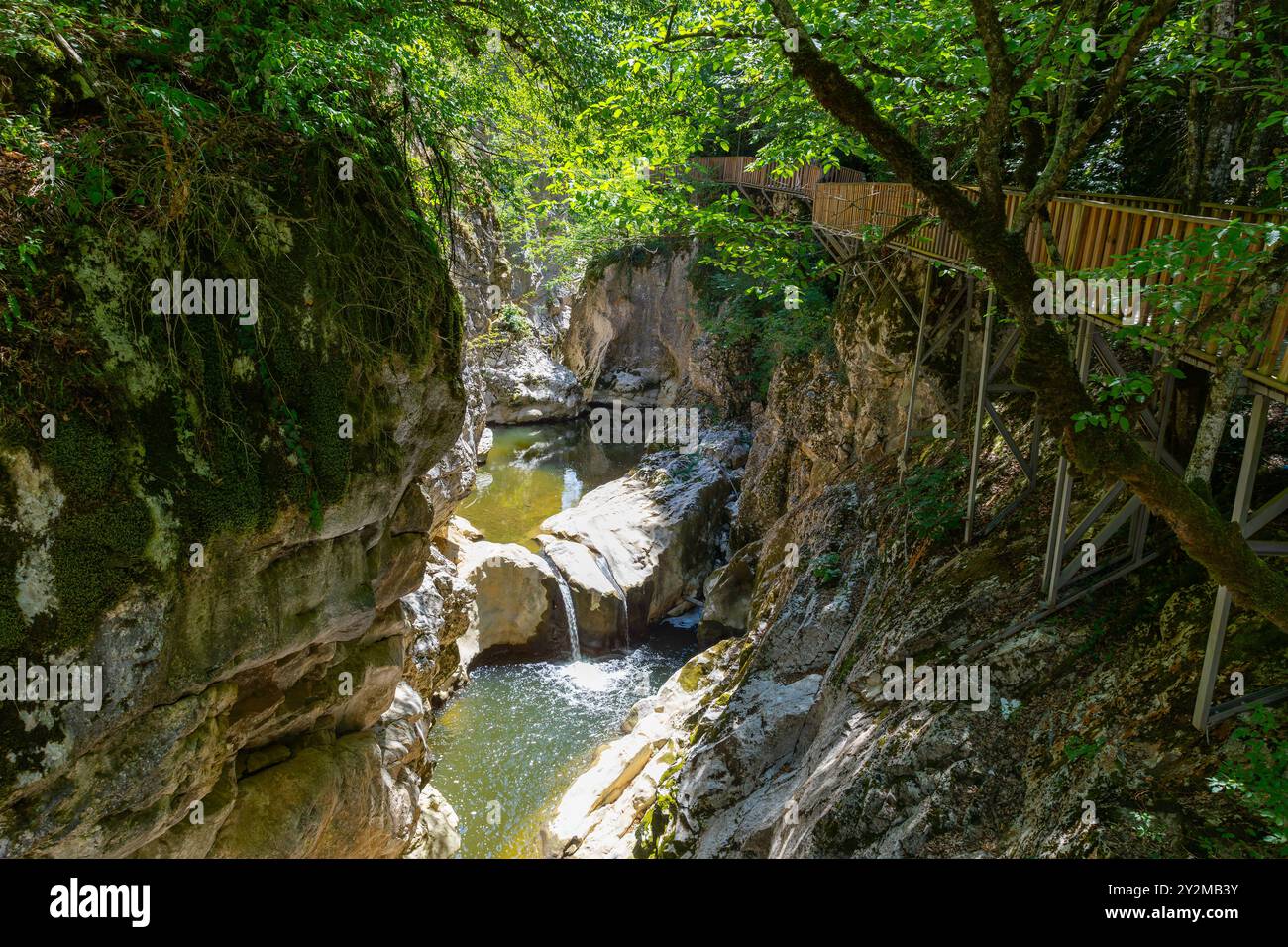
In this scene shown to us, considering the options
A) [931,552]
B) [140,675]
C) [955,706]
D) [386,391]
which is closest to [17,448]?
[140,675]

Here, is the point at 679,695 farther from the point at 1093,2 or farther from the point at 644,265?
the point at 644,265

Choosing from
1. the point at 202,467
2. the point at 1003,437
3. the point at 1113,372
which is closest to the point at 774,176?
the point at 1003,437

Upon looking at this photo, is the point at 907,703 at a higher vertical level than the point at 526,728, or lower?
higher

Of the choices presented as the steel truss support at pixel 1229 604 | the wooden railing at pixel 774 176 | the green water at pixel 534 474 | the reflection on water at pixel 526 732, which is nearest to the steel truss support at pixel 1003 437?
the steel truss support at pixel 1229 604

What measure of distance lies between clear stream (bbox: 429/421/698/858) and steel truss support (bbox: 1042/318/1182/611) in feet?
29.1

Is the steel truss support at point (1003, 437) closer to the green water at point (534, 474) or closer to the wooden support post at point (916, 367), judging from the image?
the wooden support post at point (916, 367)

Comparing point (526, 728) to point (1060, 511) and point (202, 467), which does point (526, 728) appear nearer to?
point (202, 467)

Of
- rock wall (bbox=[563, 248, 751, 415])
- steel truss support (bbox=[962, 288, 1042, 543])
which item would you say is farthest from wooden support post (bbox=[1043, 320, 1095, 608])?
rock wall (bbox=[563, 248, 751, 415])

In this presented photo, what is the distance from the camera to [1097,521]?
24.1 ft

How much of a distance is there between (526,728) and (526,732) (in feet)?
A: 0.39

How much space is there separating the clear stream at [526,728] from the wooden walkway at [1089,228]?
10.7m

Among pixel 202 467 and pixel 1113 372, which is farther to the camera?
pixel 1113 372

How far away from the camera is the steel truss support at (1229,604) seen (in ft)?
15.2

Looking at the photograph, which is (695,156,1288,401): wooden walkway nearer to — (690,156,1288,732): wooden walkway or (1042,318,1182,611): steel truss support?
(690,156,1288,732): wooden walkway
